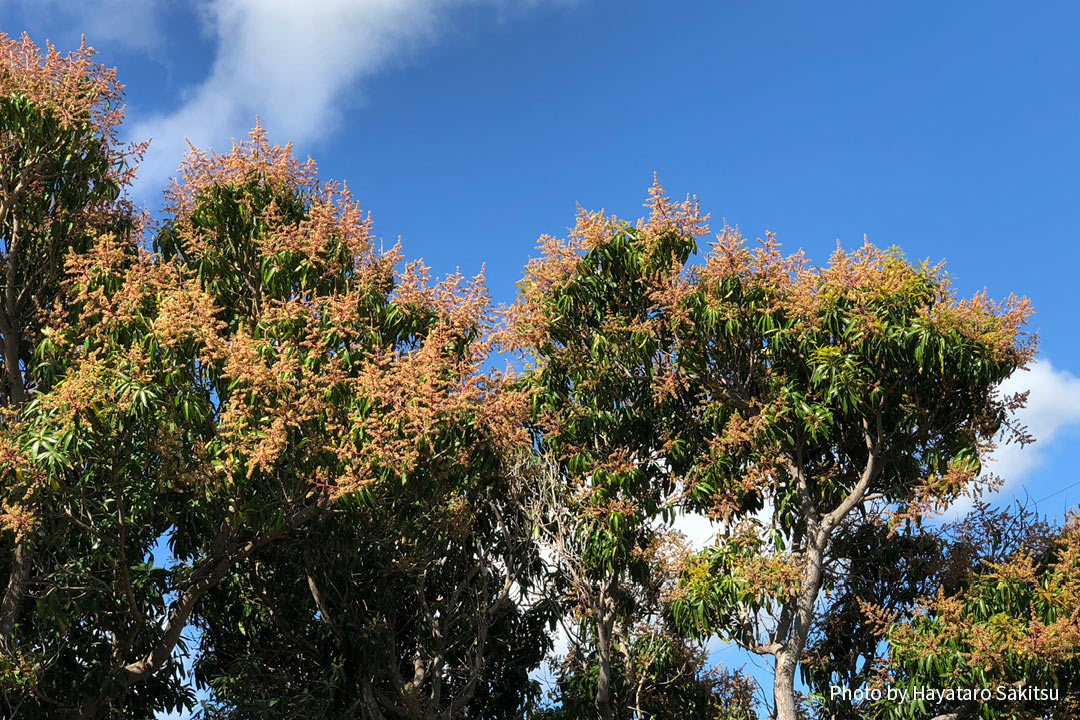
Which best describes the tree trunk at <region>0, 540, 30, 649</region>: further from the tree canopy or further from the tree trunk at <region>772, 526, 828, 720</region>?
the tree trunk at <region>772, 526, 828, 720</region>

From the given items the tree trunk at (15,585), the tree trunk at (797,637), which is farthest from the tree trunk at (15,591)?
the tree trunk at (797,637)

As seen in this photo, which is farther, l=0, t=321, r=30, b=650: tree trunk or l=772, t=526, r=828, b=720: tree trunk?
l=772, t=526, r=828, b=720: tree trunk

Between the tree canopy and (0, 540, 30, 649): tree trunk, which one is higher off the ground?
the tree canopy

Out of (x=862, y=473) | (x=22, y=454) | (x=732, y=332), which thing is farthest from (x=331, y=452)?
(x=862, y=473)

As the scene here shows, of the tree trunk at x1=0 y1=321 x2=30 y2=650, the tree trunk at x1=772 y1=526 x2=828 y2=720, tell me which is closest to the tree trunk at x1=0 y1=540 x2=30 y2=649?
the tree trunk at x1=0 y1=321 x2=30 y2=650

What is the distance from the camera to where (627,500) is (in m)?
15.2

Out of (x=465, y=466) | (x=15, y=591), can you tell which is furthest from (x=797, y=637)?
(x=15, y=591)

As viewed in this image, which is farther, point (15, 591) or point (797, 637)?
point (797, 637)

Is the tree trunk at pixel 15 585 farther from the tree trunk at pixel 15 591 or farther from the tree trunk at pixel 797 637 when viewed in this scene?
the tree trunk at pixel 797 637

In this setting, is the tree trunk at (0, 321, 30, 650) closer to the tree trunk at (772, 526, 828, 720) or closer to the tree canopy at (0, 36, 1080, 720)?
the tree canopy at (0, 36, 1080, 720)

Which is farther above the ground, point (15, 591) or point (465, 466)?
point (465, 466)

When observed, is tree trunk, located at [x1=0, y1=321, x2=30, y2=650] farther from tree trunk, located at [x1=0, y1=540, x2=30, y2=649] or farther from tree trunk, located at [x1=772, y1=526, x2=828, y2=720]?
tree trunk, located at [x1=772, y1=526, x2=828, y2=720]

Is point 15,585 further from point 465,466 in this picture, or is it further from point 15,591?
point 465,466

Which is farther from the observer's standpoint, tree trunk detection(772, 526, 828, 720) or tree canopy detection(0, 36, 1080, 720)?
tree trunk detection(772, 526, 828, 720)
